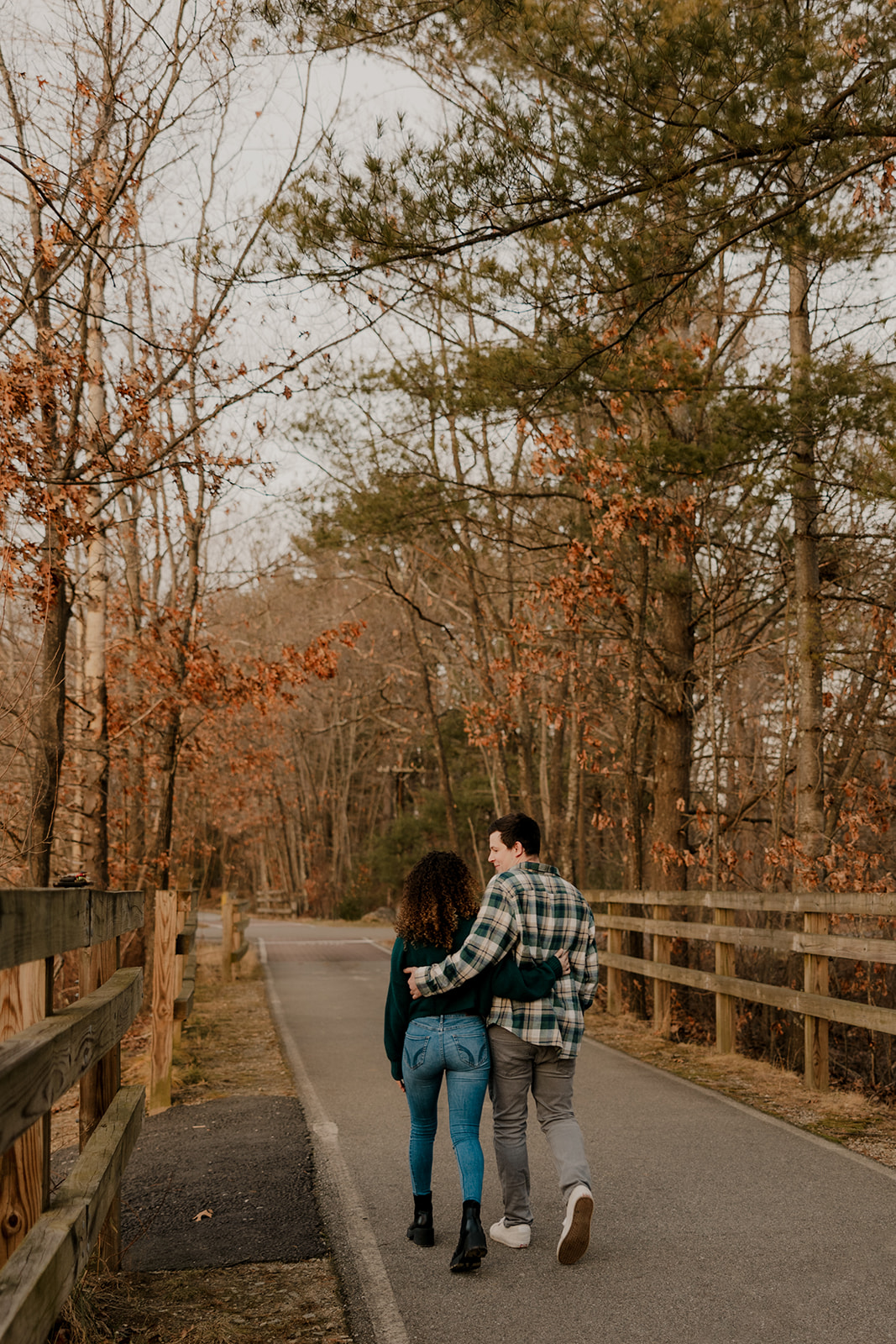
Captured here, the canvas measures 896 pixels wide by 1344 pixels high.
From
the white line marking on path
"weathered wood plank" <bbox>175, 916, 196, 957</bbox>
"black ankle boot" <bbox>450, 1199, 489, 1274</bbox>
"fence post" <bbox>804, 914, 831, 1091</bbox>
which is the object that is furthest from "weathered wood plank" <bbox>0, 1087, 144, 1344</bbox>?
"fence post" <bbox>804, 914, 831, 1091</bbox>

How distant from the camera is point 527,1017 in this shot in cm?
491

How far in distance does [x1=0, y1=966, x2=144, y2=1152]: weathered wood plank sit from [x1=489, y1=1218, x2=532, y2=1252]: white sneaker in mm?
1782

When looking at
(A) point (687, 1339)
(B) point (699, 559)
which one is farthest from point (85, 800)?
(A) point (687, 1339)

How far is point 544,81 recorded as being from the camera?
26.9 feet

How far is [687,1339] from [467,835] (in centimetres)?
2961

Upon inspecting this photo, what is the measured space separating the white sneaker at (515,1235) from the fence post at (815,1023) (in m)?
3.99

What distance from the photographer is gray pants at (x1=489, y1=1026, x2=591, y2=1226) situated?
4.90 metres

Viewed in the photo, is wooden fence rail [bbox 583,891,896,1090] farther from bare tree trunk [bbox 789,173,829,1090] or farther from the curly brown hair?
the curly brown hair

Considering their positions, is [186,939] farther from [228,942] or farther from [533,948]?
[533,948]

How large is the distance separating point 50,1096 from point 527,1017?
242cm

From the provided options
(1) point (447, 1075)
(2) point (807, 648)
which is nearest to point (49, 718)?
(1) point (447, 1075)

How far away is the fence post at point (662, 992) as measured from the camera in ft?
37.0

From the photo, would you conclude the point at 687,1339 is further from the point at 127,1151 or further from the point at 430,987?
the point at 127,1151

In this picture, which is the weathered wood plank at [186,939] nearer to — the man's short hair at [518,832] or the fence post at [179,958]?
the fence post at [179,958]
